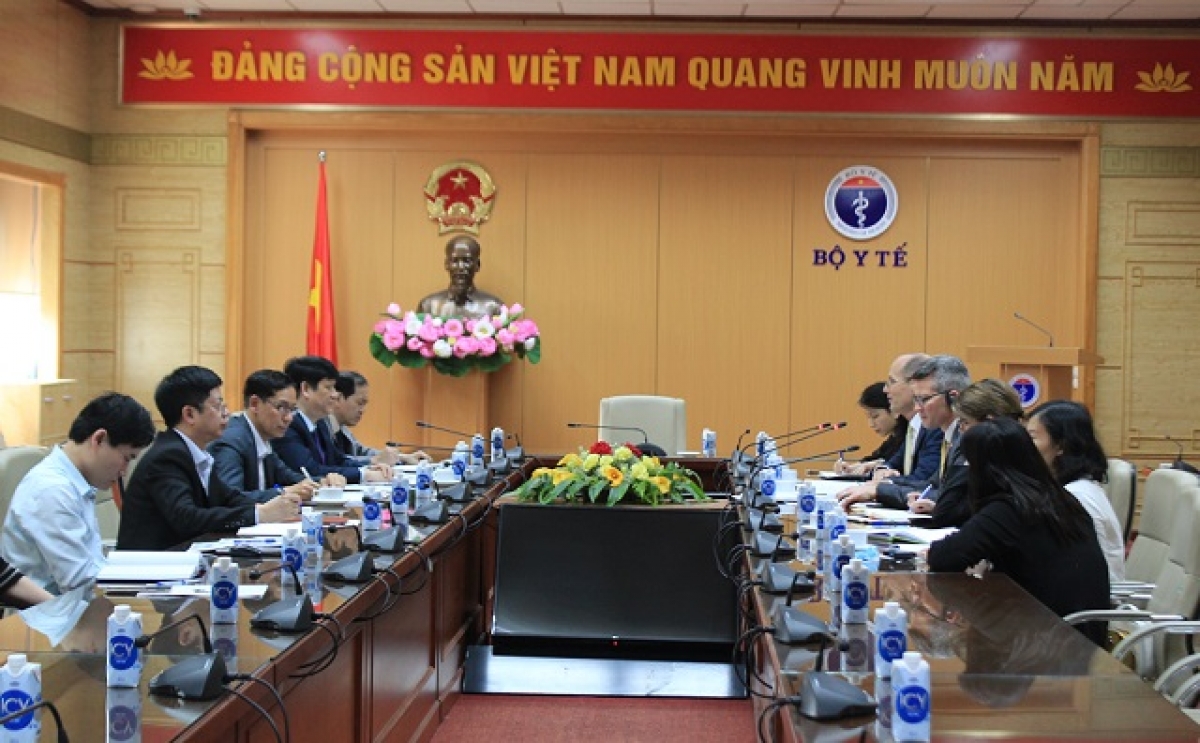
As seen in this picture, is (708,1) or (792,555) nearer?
(792,555)

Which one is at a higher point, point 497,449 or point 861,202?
point 861,202

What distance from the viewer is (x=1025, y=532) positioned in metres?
3.58

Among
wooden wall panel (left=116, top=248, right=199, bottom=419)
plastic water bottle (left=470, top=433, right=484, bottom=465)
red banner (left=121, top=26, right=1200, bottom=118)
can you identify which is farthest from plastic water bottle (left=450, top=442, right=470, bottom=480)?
wooden wall panel (left=116, top=248, right=199, bottom=419)

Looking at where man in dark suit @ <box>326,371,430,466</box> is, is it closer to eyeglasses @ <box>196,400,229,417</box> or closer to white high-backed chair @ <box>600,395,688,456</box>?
white high-backed chair @ <box>600,395,688,456</box>

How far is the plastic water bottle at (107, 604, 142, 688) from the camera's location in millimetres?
2236

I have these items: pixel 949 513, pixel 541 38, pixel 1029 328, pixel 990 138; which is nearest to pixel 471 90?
pixel 541 38

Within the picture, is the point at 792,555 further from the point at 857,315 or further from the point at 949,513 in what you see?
the point at 857,315

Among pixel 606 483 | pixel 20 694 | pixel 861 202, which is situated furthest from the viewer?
pixel 861 202

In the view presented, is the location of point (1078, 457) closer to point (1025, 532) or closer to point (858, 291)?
point (1025, 532)

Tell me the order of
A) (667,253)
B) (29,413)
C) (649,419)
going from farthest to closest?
(667,253)
(649,419)
(29,413)

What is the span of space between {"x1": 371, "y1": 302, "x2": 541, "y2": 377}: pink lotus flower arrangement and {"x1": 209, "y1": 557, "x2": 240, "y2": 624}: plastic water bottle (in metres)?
5.74

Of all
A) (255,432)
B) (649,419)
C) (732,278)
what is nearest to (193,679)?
(255,432)

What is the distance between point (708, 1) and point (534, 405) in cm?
278

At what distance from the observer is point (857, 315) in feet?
30.5
